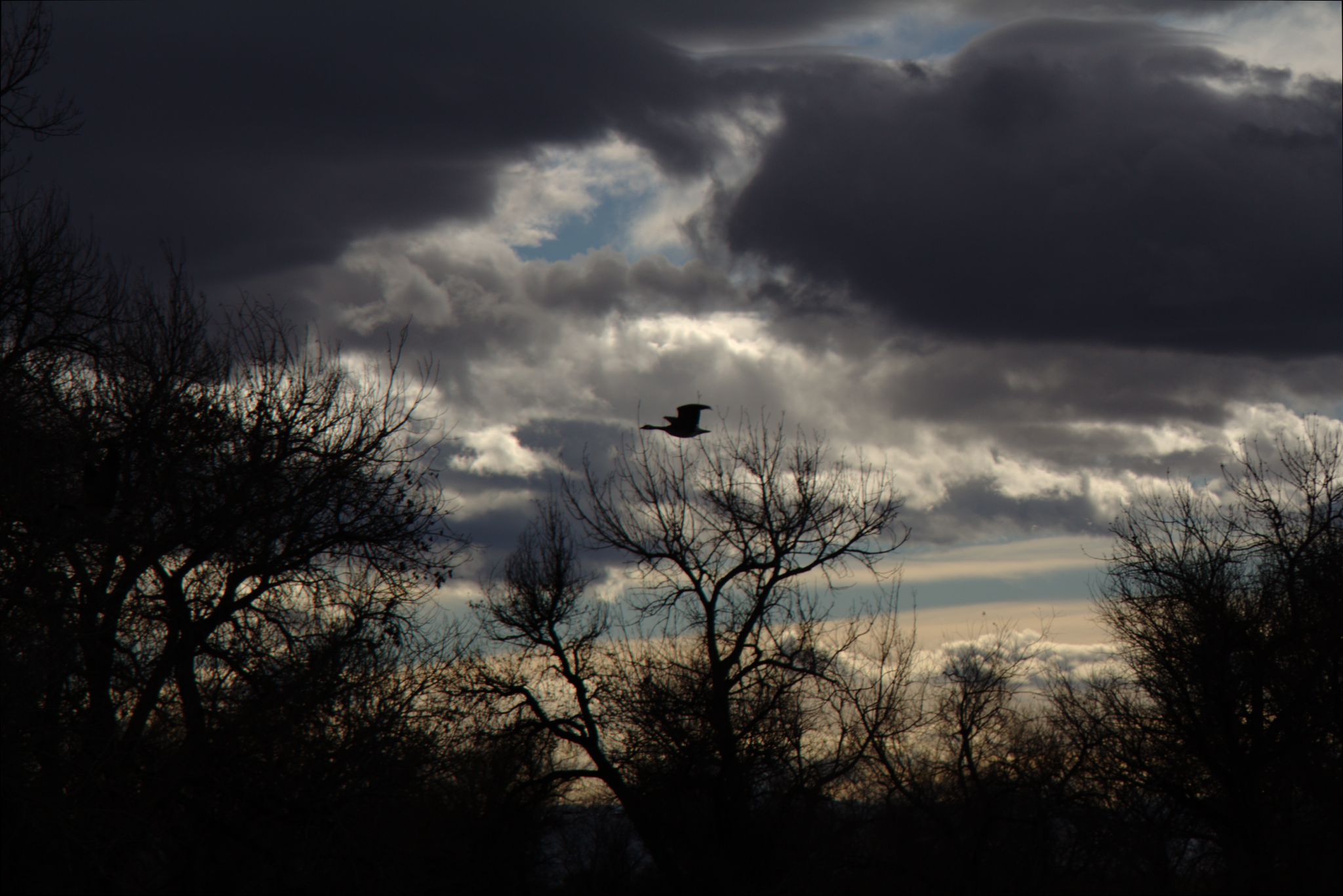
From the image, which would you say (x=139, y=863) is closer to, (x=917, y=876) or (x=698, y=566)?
(x=698, y=566)

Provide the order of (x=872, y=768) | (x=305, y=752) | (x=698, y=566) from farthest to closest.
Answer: (x=872, y=768) < (x=698, y=566) < (x=305, y=752)

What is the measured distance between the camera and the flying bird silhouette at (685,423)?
1652 centimetres

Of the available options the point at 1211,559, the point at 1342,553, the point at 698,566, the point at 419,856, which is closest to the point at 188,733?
the point at 419,856

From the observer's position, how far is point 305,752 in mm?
13570

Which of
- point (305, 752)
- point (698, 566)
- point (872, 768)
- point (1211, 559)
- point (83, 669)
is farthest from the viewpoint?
point (872, 768)

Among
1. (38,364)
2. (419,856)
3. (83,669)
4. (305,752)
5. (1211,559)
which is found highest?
(38,364)

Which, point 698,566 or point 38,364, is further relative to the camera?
point 698,566

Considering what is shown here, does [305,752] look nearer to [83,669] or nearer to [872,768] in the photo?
[83,669]

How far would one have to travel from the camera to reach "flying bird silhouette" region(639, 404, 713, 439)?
1652 cm

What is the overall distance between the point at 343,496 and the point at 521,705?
527 inches

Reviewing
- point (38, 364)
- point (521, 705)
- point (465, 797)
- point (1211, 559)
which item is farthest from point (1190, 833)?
point (38, 364)

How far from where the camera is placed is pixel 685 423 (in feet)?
54.6

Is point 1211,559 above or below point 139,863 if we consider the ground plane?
above

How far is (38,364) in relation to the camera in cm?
1439
